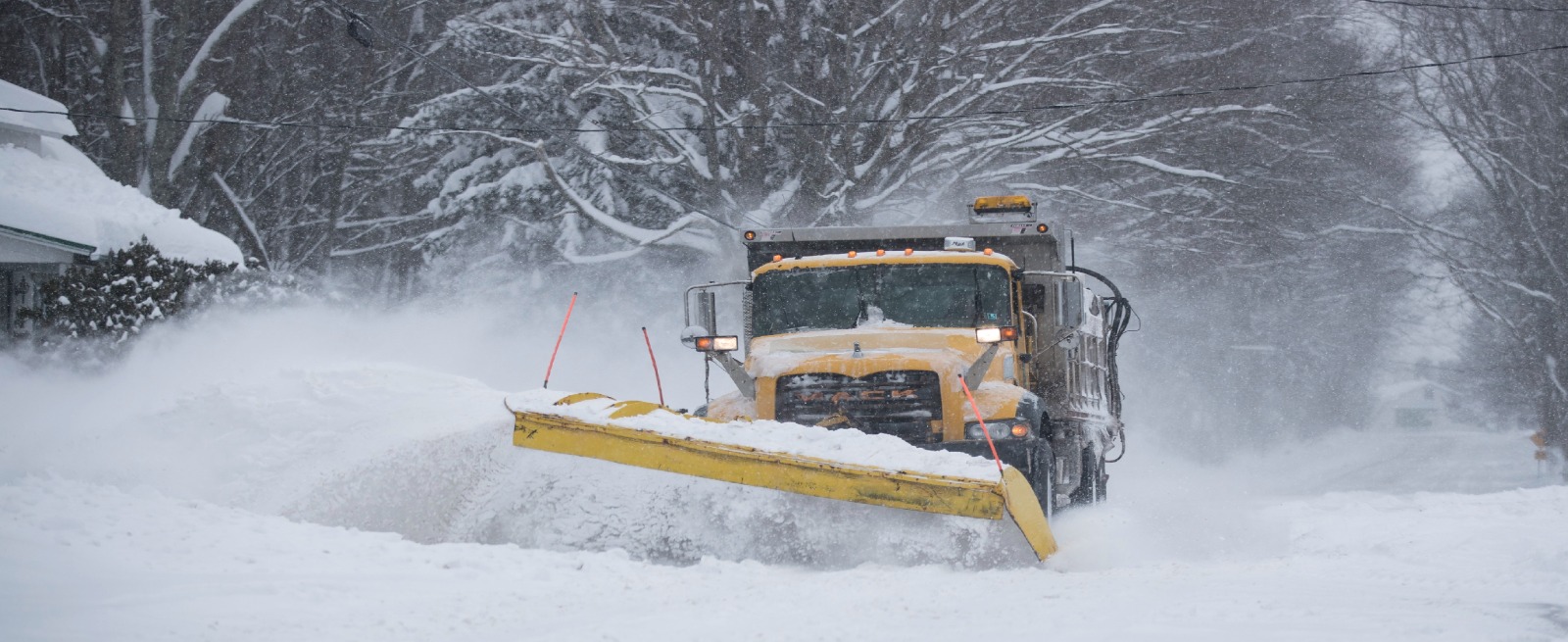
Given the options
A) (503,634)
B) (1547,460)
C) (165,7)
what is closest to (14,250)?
(165,7)

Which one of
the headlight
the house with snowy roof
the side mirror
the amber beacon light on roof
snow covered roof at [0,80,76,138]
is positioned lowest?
the headlight

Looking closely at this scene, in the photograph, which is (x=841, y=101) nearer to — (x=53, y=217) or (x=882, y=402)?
(x=53, y=217)

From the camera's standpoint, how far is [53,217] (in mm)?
18031

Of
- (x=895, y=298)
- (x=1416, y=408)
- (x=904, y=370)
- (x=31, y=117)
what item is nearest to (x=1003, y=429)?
(x=904, y=370)

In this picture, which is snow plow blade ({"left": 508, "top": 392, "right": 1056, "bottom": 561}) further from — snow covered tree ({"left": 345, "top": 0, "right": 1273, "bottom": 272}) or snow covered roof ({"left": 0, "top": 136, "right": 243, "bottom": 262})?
snow covered tree ({"left": 345, "top": 0, "right": 1273, "bottom": 272})

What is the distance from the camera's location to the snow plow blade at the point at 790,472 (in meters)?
7.50

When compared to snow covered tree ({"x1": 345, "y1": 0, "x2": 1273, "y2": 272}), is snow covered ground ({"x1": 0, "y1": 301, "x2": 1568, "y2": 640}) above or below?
below

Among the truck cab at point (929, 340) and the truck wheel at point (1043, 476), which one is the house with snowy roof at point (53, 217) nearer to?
the truck cab at point (929, 340)

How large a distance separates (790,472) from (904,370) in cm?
199

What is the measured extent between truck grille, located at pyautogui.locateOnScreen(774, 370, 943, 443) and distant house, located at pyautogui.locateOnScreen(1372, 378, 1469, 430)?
61.8 metres

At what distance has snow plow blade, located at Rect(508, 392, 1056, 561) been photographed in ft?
24.6

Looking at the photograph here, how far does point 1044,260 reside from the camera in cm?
1185

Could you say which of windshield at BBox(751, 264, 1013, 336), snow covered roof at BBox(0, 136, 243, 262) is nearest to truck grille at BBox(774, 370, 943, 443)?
windshield at BBox(751, 264, 1013, 336)

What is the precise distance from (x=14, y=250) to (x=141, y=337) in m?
3.03
